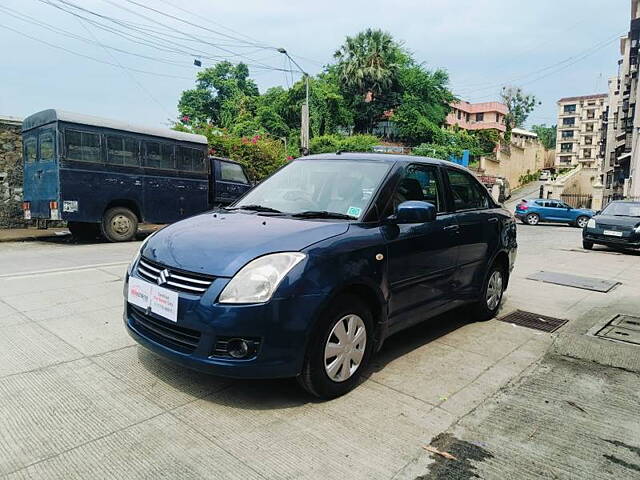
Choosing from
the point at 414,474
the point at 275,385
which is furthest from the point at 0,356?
the point at 414,474

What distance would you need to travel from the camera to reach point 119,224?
1108cm

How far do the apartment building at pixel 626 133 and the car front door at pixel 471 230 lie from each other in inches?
1133

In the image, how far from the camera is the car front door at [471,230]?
438 centimetres

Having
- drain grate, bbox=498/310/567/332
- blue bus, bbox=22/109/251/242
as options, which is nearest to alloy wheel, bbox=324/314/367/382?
drain grate, bbox=498/310/567/332

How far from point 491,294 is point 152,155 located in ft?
30.3

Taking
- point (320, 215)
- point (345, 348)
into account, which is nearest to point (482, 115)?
point (320, 215)

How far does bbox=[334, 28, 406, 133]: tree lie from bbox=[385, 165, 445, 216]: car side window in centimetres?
4048

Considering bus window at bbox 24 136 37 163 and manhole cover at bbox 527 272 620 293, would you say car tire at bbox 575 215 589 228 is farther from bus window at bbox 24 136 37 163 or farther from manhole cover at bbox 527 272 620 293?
bus window at bbox 24 136 37 163

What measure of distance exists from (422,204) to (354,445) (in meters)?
1.72

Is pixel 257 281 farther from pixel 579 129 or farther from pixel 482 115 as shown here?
pixel 579 129

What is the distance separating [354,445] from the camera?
2.53 metres

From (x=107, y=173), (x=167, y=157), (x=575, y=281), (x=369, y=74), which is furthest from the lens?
(x=369, y=74)

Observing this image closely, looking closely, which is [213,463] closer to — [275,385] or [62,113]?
[275,385]

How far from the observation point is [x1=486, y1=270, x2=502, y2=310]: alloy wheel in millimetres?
5008
